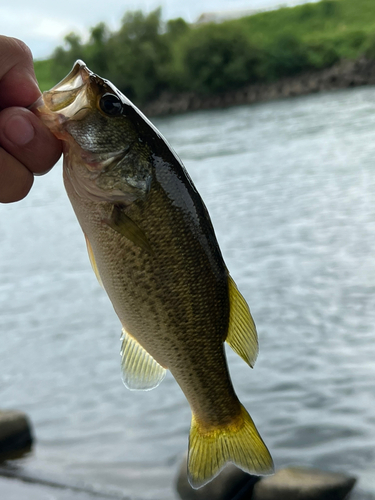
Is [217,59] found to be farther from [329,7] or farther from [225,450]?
[225,450]

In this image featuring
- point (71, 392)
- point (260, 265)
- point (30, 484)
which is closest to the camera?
point (30, 484)

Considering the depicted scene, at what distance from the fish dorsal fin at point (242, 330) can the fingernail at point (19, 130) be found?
88cm

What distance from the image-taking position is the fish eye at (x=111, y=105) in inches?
84.8

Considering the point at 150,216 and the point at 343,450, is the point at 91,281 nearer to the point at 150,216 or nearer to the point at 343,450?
the point at 343,450

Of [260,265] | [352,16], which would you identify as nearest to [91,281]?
[260,265]

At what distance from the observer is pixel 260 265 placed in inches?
A: 583

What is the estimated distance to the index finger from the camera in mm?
2174

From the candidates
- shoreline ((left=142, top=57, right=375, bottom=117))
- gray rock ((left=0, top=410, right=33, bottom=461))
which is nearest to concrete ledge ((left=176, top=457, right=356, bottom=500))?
gray rock ((left=0, top=410, right=33, bottom=461))

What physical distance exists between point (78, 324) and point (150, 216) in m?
11.3

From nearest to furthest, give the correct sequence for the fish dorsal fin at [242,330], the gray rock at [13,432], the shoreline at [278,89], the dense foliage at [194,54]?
the fish dorsal fin at [242,330]
the gray rock at [13,432]
the shoreline at [278,89]
the dense foliage at [194,54]

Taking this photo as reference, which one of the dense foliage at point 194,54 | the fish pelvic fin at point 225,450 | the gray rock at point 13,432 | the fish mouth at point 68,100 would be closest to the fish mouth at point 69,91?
the fish mouth at point 68,100

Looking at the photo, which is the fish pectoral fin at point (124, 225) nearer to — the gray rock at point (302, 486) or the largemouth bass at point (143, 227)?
the largemouth bass at point (143, 227)

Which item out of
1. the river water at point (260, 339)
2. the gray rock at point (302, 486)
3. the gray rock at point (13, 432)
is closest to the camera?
the gray rock at point (302, 486)

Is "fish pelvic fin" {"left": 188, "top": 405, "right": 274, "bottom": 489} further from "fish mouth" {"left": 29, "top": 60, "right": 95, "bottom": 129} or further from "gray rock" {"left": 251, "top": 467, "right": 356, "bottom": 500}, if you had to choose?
"gray rock" {"left": 251, "top": 467, "right": 356, "bottom": 500}
